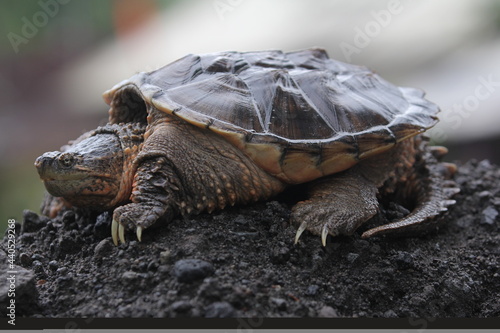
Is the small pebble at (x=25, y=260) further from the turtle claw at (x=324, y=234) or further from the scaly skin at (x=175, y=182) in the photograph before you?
the turtle claw at (x=324, y=234)

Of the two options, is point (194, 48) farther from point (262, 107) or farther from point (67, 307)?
point (67, 307)

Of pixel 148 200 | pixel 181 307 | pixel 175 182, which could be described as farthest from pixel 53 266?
pixel 181 307

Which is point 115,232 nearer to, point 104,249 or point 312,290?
point 104,249

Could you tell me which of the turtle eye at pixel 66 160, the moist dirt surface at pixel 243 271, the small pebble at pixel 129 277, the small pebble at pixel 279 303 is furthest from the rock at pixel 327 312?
the turtle eye at pixel 66 160

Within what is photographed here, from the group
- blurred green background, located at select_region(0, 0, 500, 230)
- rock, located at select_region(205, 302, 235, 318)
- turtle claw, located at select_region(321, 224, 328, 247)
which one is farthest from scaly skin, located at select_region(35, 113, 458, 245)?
blurred green background, located at select_region(0, 0, 500, 230)

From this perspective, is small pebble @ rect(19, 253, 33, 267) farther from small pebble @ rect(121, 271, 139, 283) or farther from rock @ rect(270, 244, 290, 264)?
rock @ rect(270, 244, 290, 264)
